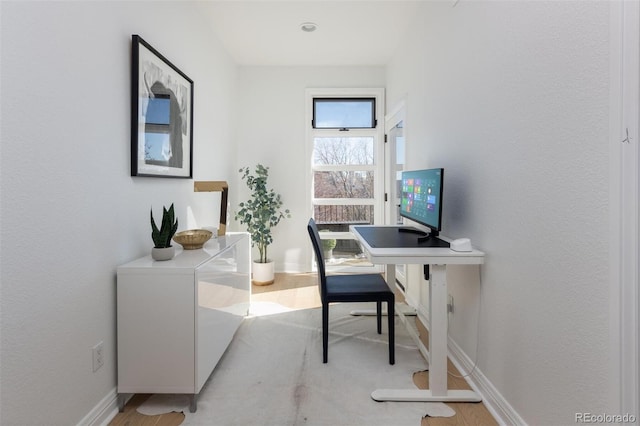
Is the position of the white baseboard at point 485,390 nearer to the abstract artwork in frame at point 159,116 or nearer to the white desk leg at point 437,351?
the white desk leg at point 437,351

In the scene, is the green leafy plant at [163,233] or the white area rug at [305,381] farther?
the green leafy plant at [163,233]

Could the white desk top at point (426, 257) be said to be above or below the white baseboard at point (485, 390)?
above

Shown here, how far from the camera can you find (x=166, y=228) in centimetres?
177

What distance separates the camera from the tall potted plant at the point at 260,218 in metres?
3.82

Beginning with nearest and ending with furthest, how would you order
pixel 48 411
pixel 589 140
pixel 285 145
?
pixel 589 140, pixel 48 411, pixel 285 145

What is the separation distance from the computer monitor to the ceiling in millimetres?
1612

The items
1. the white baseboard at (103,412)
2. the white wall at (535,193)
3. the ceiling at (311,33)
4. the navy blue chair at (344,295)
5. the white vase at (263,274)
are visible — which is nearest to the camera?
the white wall at (535,193)

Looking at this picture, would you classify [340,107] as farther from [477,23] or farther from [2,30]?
[2,30]

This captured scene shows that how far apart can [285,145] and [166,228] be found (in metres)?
2.71

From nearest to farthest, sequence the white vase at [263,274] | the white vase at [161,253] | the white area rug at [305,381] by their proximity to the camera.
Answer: the white area rug at [305,381] → the white vase at [161,253] → the white vase at [263,274]

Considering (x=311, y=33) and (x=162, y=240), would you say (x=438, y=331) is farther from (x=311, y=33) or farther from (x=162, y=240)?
(x=311, y=33)

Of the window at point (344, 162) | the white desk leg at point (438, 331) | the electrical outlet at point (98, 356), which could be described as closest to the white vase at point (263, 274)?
the window at point (344, 162)

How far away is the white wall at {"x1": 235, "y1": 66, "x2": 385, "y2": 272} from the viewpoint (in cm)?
424

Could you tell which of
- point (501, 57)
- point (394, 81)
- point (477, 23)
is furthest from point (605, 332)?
point (394, 81)
